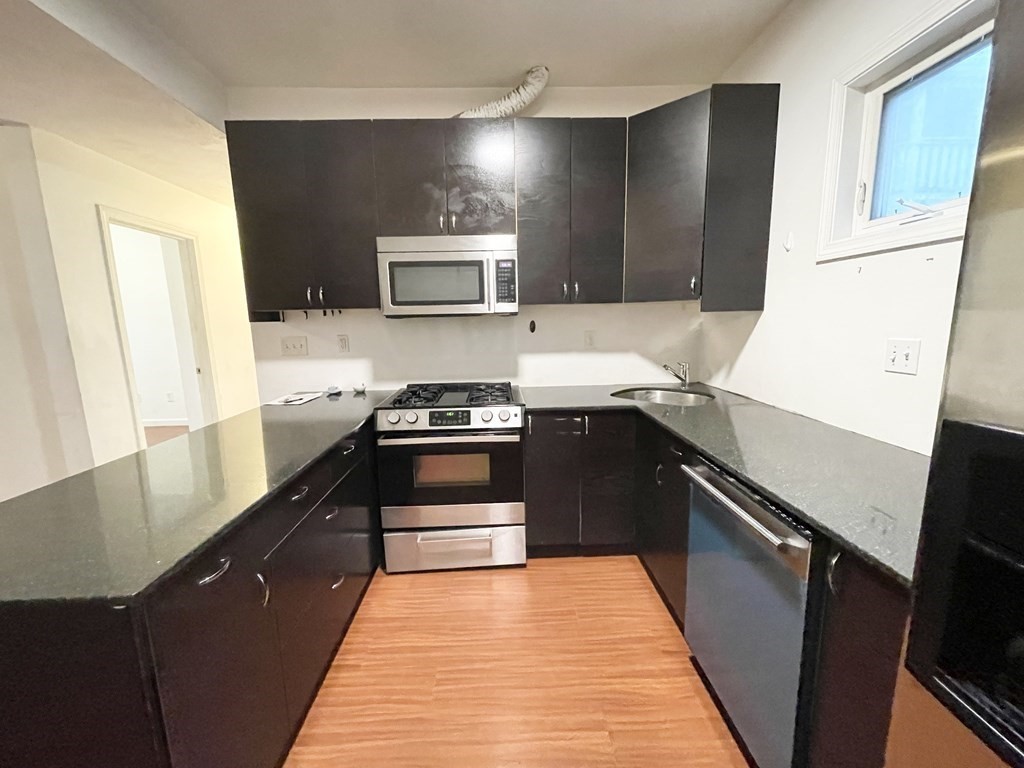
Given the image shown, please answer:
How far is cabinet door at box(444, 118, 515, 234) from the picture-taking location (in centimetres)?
222

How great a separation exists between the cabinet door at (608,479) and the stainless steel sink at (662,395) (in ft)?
1.02

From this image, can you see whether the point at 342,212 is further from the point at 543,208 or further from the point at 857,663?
the point at 857,663

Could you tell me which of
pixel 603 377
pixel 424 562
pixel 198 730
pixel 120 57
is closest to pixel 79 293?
pixel 120 57

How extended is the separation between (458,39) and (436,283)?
116 centimetres

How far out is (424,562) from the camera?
2285 millimetres

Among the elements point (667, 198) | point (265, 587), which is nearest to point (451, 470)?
point (265, 587)

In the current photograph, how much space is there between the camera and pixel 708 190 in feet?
6.57

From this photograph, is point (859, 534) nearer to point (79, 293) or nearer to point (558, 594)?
point (558, 594)

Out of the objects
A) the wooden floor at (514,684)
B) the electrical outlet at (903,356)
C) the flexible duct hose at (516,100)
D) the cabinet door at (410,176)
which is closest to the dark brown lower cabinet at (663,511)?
the wooden floor at (514,684)

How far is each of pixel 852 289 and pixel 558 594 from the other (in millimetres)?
1845

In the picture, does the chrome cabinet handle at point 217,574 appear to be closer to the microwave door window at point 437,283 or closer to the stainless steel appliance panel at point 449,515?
the stainless steel appliance panel at point 449,515

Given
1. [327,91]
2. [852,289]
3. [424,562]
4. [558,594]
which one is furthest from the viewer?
[327,91]

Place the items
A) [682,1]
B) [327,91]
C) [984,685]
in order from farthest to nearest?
[327,91] → [682,1] → [984,685]

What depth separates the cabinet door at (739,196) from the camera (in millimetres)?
1934
